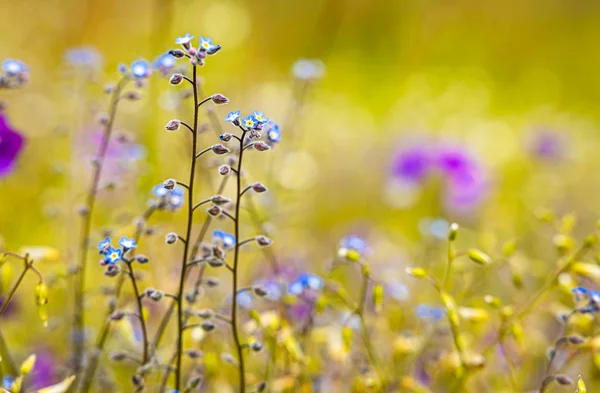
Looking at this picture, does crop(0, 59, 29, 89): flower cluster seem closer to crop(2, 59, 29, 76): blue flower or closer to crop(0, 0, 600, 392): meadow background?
crop(2, 59, 29, 76): blue flower

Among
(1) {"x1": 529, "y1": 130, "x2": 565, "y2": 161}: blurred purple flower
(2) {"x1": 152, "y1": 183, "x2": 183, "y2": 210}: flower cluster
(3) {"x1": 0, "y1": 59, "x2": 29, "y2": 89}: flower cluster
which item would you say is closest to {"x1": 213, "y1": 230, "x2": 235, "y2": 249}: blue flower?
(2) {"x1": 152, "y1": 183, "x2": 183, "y2": 210}: flower cluster

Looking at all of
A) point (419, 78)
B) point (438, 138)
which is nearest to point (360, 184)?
point (438, 138)

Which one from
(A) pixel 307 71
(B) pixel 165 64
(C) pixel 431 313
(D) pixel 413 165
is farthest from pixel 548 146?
(B) pixel 165 64

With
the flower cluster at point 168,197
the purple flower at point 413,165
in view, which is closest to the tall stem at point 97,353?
the flower cluster at point 168,197

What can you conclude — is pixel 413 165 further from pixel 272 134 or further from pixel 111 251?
pixel 111 251

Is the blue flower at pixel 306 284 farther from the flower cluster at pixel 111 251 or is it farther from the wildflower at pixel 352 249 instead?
the flower cluster at pixel 111 251

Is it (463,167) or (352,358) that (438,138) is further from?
(352,358)
